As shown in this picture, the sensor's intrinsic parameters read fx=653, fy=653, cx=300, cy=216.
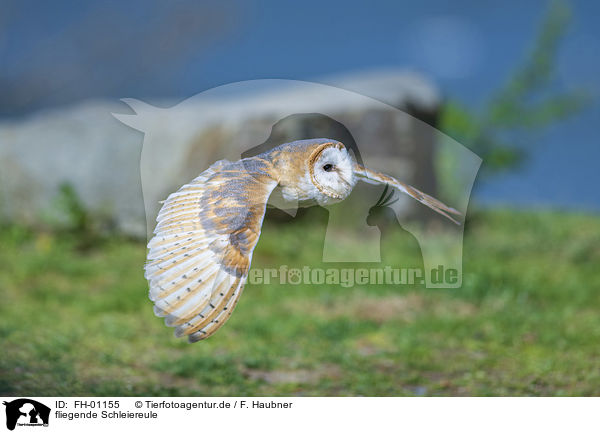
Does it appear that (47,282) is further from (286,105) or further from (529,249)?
(529,249)

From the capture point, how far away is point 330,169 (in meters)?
0.73

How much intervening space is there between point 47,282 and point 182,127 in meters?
0.86

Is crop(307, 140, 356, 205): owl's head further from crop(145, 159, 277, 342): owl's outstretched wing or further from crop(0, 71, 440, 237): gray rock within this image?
crop(0, 71, 440, 237): gray rock

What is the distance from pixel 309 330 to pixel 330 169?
1.19 meters

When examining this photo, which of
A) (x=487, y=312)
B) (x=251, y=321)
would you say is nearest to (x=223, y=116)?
(x=251, y=321)

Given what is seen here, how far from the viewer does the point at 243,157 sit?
83 centimetres

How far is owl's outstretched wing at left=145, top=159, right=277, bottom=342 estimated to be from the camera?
0.73m
